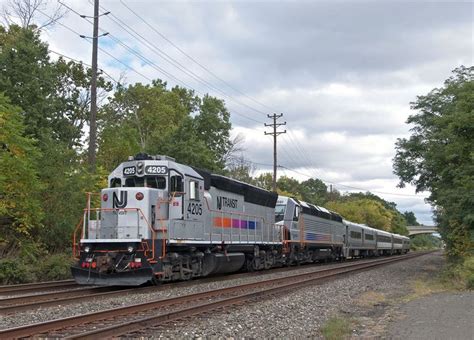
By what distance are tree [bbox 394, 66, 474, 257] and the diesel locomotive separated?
783 centimetres

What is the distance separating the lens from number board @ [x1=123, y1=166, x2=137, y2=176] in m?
15.2

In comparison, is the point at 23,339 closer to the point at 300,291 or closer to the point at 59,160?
the point at 300,291

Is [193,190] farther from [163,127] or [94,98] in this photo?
[163,127]

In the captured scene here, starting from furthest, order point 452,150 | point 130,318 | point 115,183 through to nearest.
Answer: point 452,150, point 115,183, point 130,318

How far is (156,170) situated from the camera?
15.1 meters

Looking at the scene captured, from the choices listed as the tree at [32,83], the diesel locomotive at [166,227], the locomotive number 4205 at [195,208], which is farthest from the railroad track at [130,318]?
the tree at [32,83]

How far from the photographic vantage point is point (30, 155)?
19.0 metres

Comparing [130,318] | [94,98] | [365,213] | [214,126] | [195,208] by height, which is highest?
[214,126]

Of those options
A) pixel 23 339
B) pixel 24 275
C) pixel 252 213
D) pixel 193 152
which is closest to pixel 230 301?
pixel 23 339

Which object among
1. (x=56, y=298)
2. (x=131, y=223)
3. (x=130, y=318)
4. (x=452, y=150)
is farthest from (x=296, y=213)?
(x=130, y=318)

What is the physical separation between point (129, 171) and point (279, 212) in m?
12.0

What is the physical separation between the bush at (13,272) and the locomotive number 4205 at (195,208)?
20.0 feet

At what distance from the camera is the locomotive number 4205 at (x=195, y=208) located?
608 inches

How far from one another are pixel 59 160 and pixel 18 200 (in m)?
3.94
